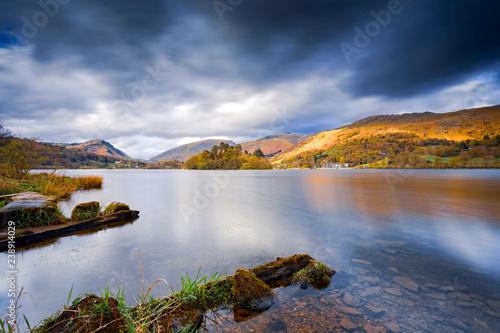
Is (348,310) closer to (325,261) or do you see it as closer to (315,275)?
(315,275)

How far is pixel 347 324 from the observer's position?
3.60 m

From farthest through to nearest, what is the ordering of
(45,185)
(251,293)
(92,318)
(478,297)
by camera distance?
(45,185), (478,297), (251,293), (92,318)

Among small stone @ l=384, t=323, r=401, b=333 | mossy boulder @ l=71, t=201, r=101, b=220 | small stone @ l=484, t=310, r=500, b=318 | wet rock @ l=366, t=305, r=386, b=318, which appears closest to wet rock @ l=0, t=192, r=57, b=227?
mossy boulder @ l=71, t=201, r=101, b=220

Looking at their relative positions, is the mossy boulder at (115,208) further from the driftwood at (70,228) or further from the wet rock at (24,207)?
the wet rock at (24,207)

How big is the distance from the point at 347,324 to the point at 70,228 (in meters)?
11.3

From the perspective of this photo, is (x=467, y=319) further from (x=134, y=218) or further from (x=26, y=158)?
(x=26, y=158)

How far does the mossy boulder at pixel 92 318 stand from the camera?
2.78 m

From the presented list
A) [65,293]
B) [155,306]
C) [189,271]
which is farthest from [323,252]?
[65,293]

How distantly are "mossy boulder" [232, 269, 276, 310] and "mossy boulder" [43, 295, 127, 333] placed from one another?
192 centimetres

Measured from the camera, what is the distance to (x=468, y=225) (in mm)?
11180

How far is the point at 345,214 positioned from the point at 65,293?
13.9 m

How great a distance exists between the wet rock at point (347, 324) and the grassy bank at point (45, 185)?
16779 millimetres

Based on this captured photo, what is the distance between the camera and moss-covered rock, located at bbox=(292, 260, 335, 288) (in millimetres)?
5002

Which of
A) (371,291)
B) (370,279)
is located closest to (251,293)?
(371,291)
